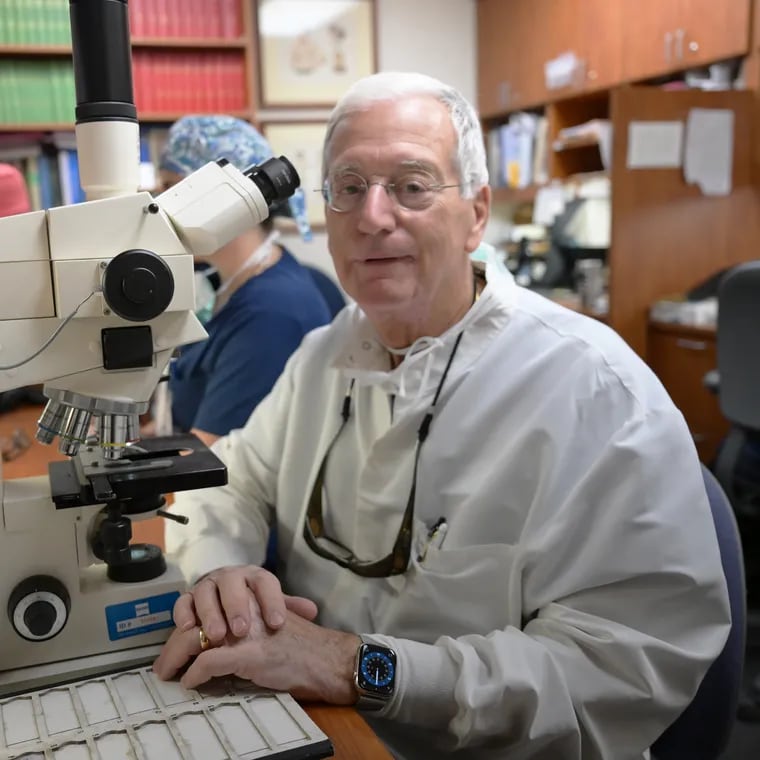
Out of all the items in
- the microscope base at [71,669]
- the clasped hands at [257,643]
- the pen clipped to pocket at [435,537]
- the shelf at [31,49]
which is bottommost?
the microscope base at [71,669]

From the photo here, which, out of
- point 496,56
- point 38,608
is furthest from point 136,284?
point 496,56

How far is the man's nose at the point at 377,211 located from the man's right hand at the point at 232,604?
495mm

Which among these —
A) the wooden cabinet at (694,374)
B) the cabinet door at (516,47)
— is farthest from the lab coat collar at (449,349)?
the cabinet door at (516,47)

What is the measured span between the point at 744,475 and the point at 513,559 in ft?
5.56

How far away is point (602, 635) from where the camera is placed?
960mm

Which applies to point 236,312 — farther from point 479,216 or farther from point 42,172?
point 42,172

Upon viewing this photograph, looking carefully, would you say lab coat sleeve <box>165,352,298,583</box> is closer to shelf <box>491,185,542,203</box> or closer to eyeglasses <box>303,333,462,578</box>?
eyeglasses <box>303,333,462,578</box>

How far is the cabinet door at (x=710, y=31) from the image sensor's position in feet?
9.89

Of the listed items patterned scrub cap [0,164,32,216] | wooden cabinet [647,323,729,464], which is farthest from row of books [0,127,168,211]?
wooden cabinet [647,323,729,464]

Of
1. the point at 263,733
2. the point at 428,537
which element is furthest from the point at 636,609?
the point at 263,733

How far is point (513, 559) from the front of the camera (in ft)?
3.51

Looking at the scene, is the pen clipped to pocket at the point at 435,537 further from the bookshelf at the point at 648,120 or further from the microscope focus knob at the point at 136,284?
the bookshelf at the point at 648,120

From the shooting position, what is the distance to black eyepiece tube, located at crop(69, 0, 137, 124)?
2.73 feet

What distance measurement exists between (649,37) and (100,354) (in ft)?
10.5
